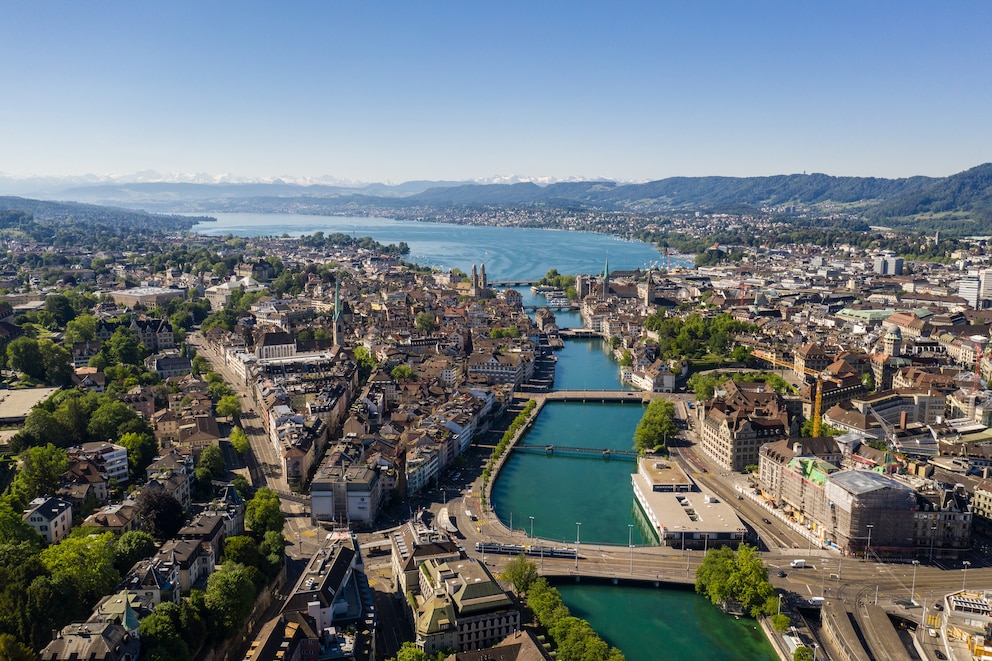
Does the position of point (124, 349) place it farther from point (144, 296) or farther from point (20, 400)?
point (144, 296)

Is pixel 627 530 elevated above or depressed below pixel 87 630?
below

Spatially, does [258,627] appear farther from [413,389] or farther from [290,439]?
[413,389]

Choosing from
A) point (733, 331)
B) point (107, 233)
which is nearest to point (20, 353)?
point (733, 331)

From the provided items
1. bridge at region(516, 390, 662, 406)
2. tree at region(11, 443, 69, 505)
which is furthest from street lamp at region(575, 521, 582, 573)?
tree at region(11, 443, 69, 505)

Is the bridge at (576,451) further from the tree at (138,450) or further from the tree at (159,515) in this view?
the tree at (159,515)

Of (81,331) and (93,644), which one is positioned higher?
(81,331)

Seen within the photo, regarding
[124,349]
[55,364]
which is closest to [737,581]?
[55,364]
